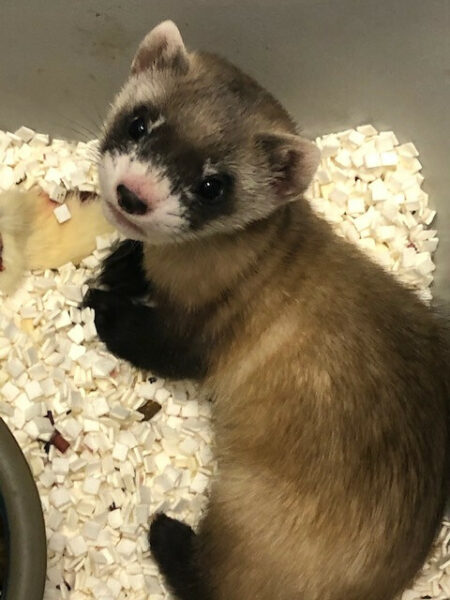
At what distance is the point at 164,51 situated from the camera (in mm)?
1479

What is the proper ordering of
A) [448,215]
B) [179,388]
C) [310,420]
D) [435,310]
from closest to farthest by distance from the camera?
[310,420], [435,310], [179,388], [448,215]

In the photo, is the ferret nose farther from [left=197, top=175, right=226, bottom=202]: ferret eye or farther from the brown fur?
the brown fur

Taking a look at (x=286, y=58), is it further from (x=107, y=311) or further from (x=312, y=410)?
(x=312, y=410)

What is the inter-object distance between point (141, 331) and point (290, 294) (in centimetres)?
34

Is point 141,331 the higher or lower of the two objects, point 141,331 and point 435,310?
the lower

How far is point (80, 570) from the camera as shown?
5.75ft

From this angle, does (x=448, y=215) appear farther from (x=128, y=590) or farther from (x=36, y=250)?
(x=128, y=590)

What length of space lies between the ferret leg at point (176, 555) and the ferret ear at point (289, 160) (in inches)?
27.4

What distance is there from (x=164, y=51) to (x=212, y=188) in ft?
0.88

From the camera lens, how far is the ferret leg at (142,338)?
1.71 metres

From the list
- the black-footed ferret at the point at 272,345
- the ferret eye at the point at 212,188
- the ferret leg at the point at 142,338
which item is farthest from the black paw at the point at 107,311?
the ferret eye at the point at 212,188

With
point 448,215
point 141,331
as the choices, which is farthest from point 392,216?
point 141,331

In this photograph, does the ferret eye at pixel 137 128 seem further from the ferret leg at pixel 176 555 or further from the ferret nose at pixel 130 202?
the ferret leg at pixel 176 555

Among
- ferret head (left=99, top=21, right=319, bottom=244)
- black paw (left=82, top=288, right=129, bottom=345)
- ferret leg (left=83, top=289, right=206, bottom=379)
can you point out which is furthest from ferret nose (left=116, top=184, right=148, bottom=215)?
black paw (left=82, top=288, right=129, bottom=345)
